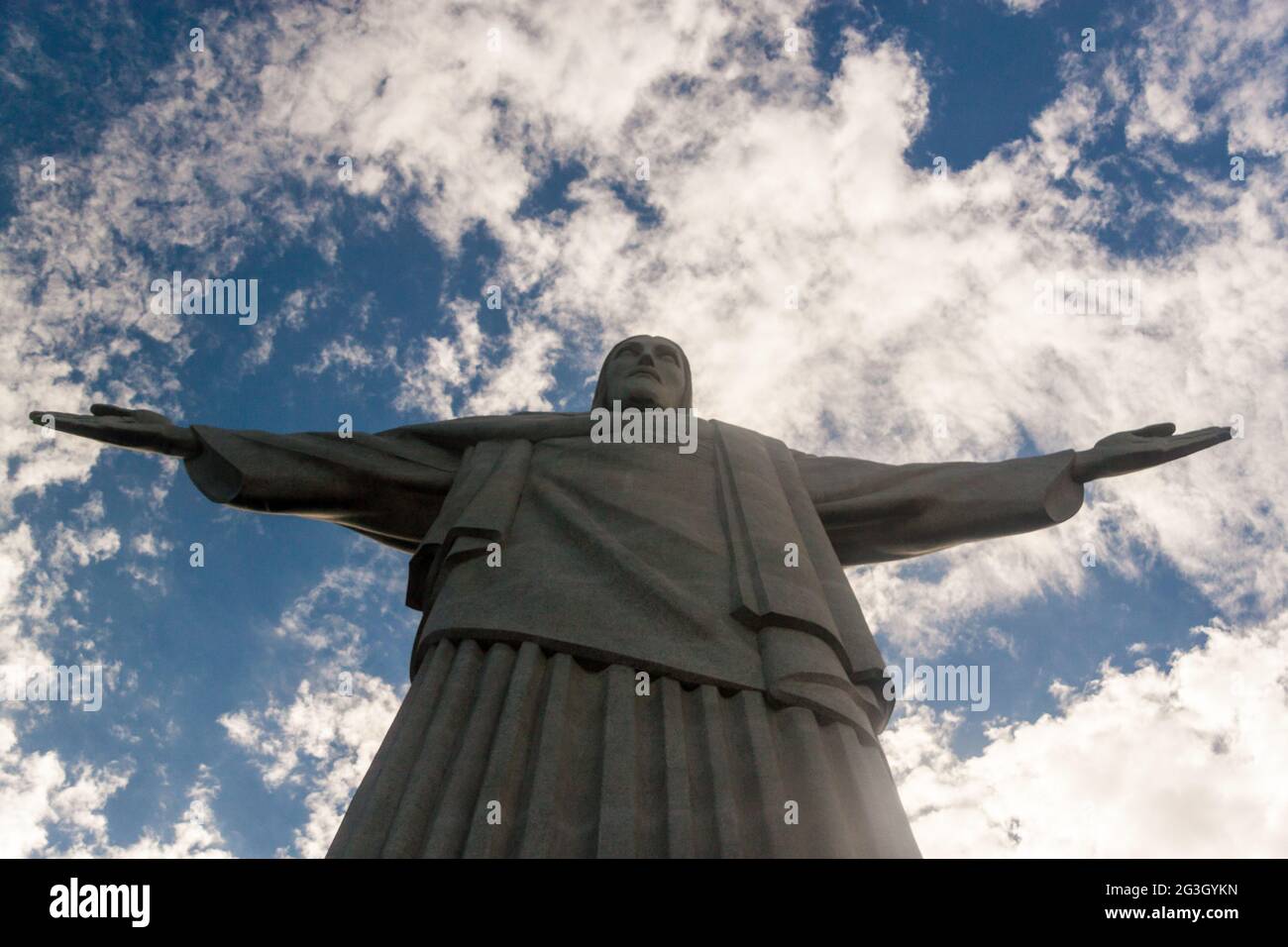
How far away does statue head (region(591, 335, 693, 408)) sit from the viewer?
30.5 ft

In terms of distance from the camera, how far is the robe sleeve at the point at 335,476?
8164 mm

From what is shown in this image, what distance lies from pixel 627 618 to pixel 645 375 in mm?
3454

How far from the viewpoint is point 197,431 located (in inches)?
325

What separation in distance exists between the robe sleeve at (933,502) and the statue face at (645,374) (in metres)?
1.30

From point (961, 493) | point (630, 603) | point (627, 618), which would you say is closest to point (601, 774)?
point (627, 618)

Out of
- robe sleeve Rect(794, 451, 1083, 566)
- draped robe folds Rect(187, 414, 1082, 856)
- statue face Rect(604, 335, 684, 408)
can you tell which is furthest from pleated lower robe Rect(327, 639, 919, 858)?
statue face Rect(604, 335, 684, 408)

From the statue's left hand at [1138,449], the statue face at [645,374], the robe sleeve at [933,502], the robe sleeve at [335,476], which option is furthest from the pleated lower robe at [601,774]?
the statue face at [645,374]

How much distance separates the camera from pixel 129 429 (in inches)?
312

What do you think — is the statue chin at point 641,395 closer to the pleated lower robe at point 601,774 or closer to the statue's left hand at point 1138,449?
the statue's left hand at point 1138,449

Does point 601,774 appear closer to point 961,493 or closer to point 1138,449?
point 961,493

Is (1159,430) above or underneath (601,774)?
above

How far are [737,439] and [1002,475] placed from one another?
187cm
